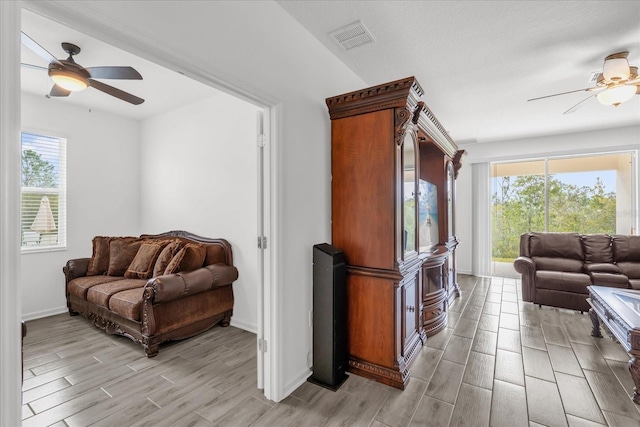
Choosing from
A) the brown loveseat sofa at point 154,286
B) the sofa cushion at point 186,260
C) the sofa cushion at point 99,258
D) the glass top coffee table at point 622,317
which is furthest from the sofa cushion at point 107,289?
the glass top coffee table at point 622,317

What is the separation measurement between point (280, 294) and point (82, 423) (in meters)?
1.45

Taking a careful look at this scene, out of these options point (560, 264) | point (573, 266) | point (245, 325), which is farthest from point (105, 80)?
point (573, 266)

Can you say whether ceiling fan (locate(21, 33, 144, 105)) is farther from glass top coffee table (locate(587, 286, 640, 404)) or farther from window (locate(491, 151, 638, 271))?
window (locate(491, 151, 638, 271))

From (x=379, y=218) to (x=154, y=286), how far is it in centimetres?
216

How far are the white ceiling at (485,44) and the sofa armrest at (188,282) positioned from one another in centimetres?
255

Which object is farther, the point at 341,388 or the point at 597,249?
the point at 597,249

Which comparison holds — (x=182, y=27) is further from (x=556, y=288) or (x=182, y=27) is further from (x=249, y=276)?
(x=556, y=288)

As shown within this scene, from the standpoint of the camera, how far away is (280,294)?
2.01 metres

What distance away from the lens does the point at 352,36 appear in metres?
2.34

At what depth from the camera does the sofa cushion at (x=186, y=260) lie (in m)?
3.06

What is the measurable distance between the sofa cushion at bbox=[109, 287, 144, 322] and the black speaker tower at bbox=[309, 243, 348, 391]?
5.74 ft

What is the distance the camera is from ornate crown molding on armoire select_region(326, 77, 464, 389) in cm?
217

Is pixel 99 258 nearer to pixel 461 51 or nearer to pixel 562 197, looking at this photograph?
pixel 461 51

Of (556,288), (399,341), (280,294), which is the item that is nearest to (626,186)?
(556,288)
